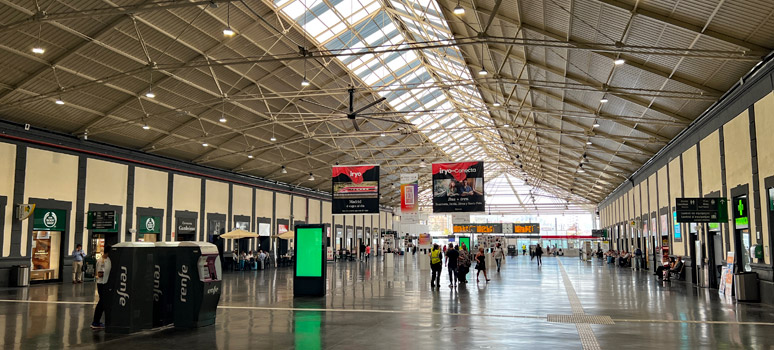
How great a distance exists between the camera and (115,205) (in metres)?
24.6

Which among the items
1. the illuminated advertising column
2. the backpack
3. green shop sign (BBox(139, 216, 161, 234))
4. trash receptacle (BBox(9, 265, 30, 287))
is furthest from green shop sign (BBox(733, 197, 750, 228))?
green shop sign (BBox(139, 216, 161, 234))

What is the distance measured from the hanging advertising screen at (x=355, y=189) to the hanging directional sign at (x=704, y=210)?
1133cm

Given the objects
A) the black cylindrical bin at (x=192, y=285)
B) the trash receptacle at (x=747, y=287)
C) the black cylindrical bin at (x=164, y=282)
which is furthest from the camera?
the trash receptacle at (x=747, y=287)

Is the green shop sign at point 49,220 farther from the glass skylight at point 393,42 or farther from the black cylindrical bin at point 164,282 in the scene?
the black cylindrical bin at point 164,282

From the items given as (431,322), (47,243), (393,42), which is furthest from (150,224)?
(431,322)

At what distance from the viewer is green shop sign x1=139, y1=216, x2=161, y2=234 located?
1024 inches

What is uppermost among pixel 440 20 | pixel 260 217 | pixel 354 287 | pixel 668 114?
pixel 440 20

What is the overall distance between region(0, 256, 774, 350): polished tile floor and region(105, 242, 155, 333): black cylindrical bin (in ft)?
0.88

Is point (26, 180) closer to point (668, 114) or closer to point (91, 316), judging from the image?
point (91, 316)

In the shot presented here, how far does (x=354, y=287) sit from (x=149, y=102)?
35.8 feet

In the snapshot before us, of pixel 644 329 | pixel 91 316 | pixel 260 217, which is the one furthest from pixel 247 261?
pixel 644 329

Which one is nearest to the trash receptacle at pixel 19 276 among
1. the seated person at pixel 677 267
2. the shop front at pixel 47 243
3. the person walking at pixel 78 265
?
the shop front at pixel 47 243

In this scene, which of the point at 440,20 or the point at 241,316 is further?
the point at 440,20

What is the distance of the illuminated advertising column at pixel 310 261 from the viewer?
1478 centimetres
